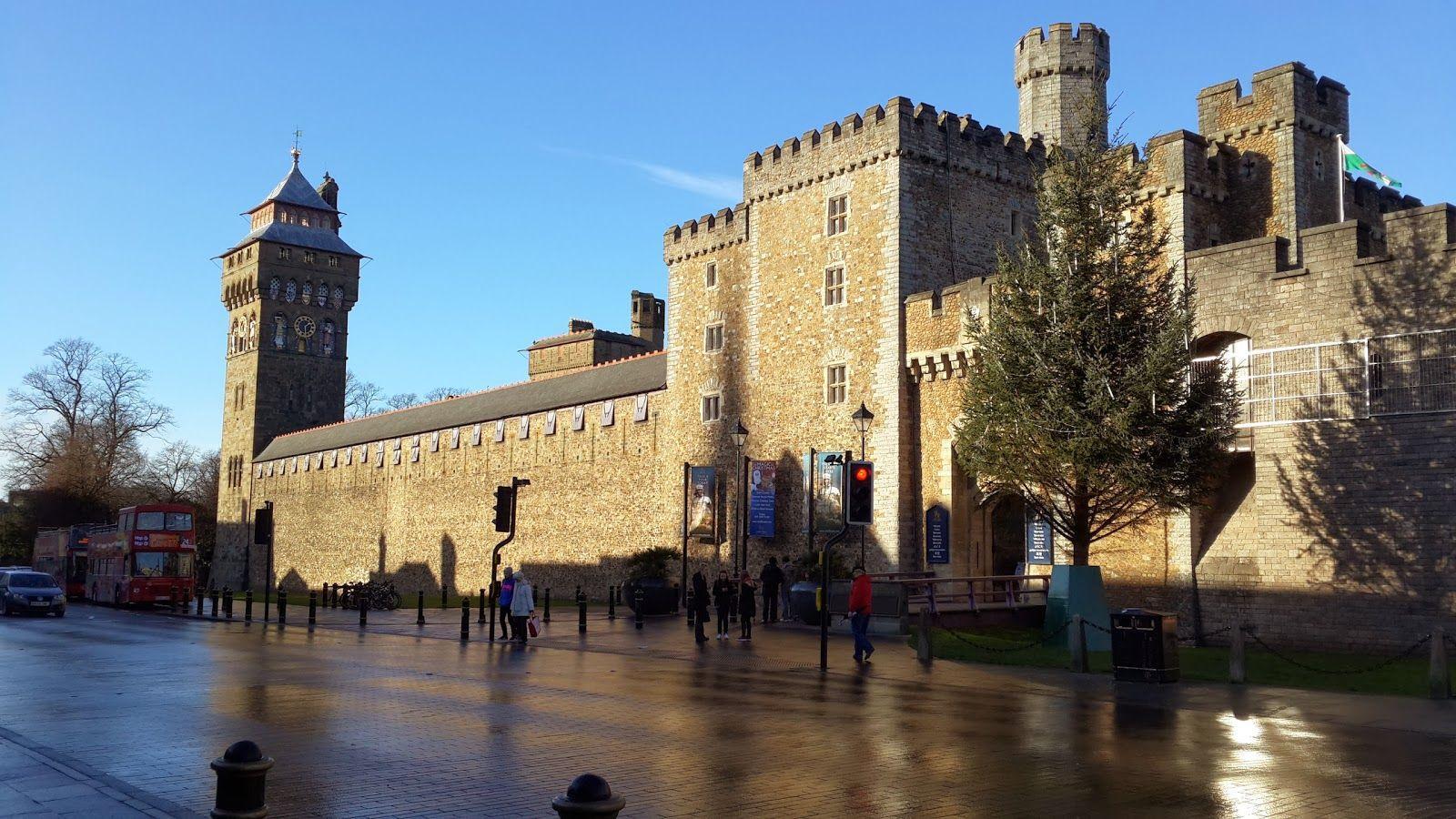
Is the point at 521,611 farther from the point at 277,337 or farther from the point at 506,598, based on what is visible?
the point at 277,337

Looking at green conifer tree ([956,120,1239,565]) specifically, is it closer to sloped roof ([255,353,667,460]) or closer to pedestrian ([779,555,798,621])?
pedestrian ([779,555,798,621])

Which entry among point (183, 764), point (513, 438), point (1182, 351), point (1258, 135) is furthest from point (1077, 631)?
point (513, 438)

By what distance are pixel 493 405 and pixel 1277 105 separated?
1362 inches

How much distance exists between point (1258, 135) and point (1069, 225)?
10.1 metres

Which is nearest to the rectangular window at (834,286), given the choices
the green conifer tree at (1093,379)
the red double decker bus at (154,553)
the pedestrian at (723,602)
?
the green conifer tree at (1093,379)

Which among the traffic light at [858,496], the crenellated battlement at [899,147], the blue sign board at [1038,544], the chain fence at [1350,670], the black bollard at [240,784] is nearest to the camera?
the black bollard at [240,784]

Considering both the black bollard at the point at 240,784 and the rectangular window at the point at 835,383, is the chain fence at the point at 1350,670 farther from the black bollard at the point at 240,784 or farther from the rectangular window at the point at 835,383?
the black bollard at the point at 240,784

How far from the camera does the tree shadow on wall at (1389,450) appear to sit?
69.7 ft

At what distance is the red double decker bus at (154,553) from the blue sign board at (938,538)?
24.8 metres

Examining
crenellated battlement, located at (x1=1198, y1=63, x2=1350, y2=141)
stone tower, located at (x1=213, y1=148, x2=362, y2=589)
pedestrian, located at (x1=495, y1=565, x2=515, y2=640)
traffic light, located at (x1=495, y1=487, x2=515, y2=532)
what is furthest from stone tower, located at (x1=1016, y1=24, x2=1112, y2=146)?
stone tower, located at (x1=213, y1=148, x2=362, y2=589)

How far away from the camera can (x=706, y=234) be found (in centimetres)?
3938

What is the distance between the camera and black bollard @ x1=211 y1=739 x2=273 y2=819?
18.3 ft

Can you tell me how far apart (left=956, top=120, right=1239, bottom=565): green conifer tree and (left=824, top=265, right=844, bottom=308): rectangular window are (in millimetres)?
9324

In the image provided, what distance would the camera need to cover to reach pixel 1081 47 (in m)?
36.2
